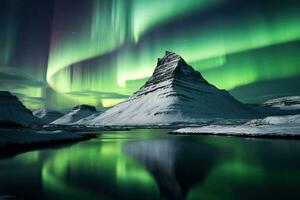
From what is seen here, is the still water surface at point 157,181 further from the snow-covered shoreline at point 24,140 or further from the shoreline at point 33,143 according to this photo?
the snow-covered shoreline at point 24,140

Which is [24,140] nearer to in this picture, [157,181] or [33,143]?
[33,143]

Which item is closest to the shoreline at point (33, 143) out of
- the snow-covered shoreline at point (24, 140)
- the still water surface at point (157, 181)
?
the snow-covered shoreline at point (24, 140)

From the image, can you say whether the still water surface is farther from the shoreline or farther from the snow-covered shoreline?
the snow-covered shoreline

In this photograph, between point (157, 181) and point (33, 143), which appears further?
point (33, 143)

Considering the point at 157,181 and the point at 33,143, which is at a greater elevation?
the point at 33,143

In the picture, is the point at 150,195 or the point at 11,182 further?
the point at 11,182

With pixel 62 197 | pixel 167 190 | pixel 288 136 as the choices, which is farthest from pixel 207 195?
pixel 288 136

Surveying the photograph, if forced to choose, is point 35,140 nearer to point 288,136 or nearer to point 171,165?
point 171,165

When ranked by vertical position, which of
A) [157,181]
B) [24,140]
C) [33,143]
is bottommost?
[157,181]

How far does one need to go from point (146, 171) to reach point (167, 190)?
6.61 meters

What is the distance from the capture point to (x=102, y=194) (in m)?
15.2

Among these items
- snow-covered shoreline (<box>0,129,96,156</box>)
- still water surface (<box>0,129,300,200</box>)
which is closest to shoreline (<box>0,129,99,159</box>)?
snow-covered shoreline (<box>0,129,96,156</box>)

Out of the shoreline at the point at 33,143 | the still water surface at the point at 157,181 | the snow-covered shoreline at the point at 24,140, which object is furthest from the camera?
the snow-covered shoreline at the point at 24,140

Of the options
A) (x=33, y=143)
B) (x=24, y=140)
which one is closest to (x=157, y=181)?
(x=24, y=140)
